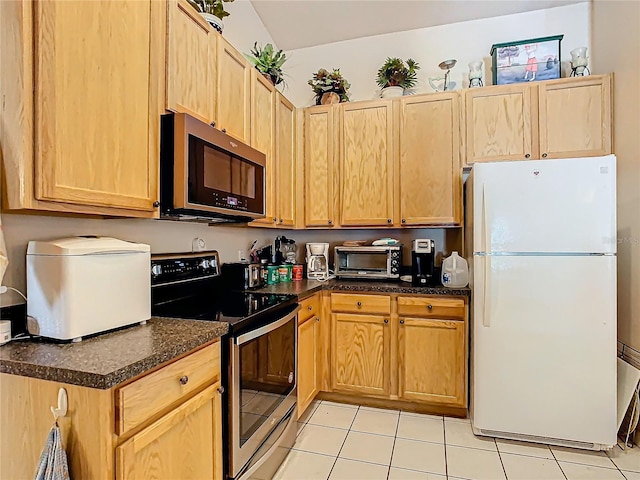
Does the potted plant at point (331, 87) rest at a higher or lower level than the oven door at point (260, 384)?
higher

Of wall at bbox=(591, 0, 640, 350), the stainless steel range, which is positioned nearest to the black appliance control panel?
the stainless steel range

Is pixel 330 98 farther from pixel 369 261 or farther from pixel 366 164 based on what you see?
pixel 369 261

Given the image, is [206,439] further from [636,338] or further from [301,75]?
[301,75]

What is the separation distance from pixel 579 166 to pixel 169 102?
2171 mm

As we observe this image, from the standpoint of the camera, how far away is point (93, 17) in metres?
1.19

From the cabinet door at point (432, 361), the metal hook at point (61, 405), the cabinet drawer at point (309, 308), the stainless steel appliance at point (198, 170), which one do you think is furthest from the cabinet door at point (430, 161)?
the metal hook at point (61, 405)

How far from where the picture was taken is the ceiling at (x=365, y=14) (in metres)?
2.73

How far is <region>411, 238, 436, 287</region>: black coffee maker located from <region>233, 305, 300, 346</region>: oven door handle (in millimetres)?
1019

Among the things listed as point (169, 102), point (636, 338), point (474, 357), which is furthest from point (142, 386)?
point (636, 338)

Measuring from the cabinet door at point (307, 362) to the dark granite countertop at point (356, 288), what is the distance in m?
0.22

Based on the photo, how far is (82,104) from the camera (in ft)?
3.75

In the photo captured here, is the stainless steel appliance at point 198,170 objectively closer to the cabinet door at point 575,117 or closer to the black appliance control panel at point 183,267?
the black appliance control panel at point 183,267

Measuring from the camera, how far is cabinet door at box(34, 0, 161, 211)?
104 centimetres

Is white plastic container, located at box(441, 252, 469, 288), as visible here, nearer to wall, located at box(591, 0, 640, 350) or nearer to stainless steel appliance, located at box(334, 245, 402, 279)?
stainless steel appliance, located at box(334, 245, 402, 279)
